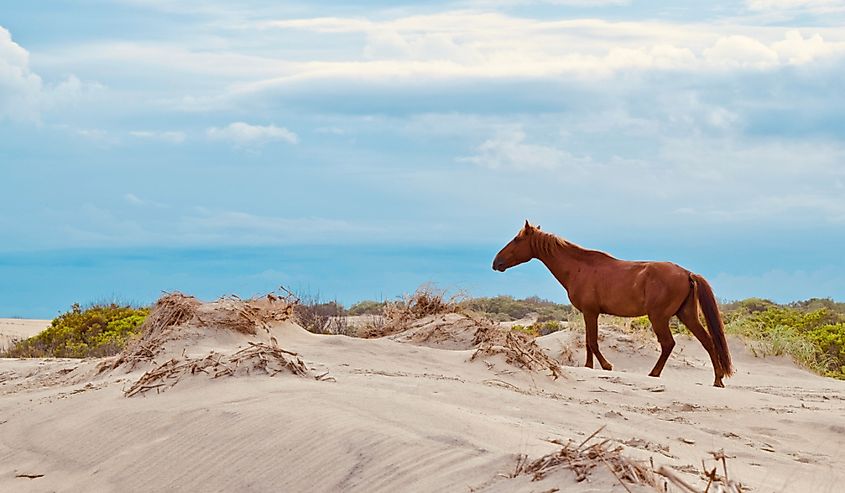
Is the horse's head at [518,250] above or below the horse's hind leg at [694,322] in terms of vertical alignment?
above

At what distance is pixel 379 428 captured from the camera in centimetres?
609

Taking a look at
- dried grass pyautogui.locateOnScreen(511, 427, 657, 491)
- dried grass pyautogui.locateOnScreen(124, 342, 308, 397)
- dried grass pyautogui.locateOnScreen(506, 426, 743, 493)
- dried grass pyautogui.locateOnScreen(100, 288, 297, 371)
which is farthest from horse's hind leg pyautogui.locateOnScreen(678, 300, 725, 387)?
dried grass pyautogui.locateOnScreen(511, 427, 657, 491)

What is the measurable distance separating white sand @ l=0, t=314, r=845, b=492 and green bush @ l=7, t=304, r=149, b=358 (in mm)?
8041

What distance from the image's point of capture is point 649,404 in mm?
9617

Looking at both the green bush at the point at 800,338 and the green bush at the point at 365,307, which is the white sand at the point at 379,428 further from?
the green bush at the point at 365,307

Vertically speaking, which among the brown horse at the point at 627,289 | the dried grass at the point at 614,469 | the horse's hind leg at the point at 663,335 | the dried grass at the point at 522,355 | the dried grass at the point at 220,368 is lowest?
the dried grass at the point at 614,469

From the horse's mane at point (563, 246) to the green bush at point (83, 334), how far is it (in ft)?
26.5

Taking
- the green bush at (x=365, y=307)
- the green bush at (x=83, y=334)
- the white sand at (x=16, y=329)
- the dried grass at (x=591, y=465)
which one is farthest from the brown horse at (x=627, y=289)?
the green bush at (x=365, y=307)

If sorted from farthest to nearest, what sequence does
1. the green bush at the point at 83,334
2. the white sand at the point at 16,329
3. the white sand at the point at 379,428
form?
the white sand at the point at 16,329 → the green bush at the point at 83,334 → the white sand at the point at 379,428

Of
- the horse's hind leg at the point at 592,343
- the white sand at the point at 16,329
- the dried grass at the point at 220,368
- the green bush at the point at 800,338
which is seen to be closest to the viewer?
the dried grass at the point at 220,368

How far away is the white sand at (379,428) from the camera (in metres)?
5.66

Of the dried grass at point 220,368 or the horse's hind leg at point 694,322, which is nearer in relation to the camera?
the dried grass at point 220,368

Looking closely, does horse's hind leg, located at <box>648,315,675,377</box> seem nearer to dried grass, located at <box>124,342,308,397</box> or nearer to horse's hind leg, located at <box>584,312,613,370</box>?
horse's hind leg, located at <box>584,312,613,370</box>

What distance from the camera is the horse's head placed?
49.5ft
